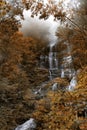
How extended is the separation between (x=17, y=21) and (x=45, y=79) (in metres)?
22.4

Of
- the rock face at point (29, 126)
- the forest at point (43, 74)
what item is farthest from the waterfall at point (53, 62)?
the rock face at point (29, 126)

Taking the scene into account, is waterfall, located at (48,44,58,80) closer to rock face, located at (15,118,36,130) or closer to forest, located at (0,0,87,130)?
forest, located at (0,0,87,130)

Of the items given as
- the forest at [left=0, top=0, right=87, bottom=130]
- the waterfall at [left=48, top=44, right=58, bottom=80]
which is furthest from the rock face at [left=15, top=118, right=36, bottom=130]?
the waterfall at [left=48, top=44, right=58, bottom=80]

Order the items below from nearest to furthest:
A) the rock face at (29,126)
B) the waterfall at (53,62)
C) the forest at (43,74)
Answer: the forest at (43,74) → the rock face at (29,126) → the waterfall at (53,62)

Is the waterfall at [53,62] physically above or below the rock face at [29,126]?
above

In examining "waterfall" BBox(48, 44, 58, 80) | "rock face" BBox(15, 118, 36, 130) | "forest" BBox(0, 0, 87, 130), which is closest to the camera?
"forest" BBox(0, 0, 87, 130)

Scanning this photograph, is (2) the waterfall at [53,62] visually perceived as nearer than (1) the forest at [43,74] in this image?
No

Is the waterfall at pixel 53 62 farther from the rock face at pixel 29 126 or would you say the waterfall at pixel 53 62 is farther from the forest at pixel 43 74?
the rock face at pixel 29 126

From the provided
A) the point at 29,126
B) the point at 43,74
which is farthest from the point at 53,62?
the point at 29,126

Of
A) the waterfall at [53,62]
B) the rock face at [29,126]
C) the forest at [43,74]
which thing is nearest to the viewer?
the forest at [43,74]

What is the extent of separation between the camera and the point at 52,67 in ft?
130

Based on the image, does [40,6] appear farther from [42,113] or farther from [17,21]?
[42,113]

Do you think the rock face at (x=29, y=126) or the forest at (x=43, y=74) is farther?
the rock face at (x=29, y=126)

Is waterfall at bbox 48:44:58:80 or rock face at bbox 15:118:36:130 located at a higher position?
waterfall at bbox 48:44:58:80
